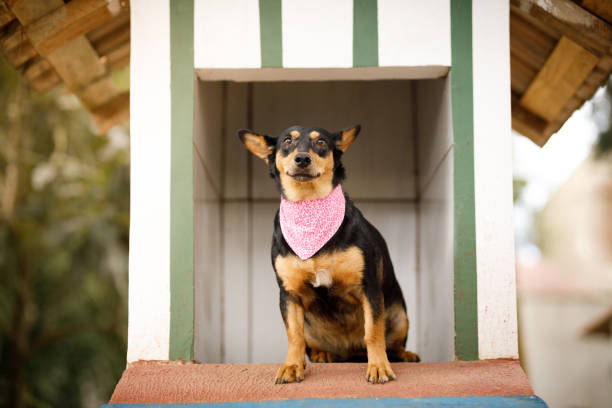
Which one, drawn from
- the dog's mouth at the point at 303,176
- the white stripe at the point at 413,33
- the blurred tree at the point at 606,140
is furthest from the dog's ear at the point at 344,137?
the blurred tree at the point at 606,140

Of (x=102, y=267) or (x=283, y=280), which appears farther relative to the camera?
(x=102, y=267)

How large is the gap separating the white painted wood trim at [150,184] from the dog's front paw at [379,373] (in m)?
1.23

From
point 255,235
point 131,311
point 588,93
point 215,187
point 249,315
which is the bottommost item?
point 249,315

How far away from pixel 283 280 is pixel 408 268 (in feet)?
7.46

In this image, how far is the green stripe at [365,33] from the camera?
379 centimetres

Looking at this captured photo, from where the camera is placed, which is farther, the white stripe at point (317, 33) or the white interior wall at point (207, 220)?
the white interior wall at point (207, 220)

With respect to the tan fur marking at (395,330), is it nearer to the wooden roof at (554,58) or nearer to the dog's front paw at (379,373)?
the dog's front paw at (379,373)

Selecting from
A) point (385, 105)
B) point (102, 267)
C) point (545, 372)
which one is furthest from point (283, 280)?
point (545, 372)

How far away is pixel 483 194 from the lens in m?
3.68

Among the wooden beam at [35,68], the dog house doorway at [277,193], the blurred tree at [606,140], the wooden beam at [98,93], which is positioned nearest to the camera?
the wooden beam at [35,68]

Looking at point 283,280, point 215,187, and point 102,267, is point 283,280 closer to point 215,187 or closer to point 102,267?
point 215,187

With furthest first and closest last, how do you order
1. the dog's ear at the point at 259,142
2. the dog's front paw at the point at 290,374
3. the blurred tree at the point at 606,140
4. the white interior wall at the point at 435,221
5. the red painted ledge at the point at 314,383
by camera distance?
the blurred tree at the point at 606,140, the white interior wall at the point at 435,221, the dog's ear at the point at 259,142, the dog's front paw at the point at 290,374, the red painted ledge at the point at 314,383

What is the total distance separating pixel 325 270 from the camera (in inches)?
129

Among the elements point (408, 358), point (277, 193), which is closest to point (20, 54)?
Result: point (277, 193)
